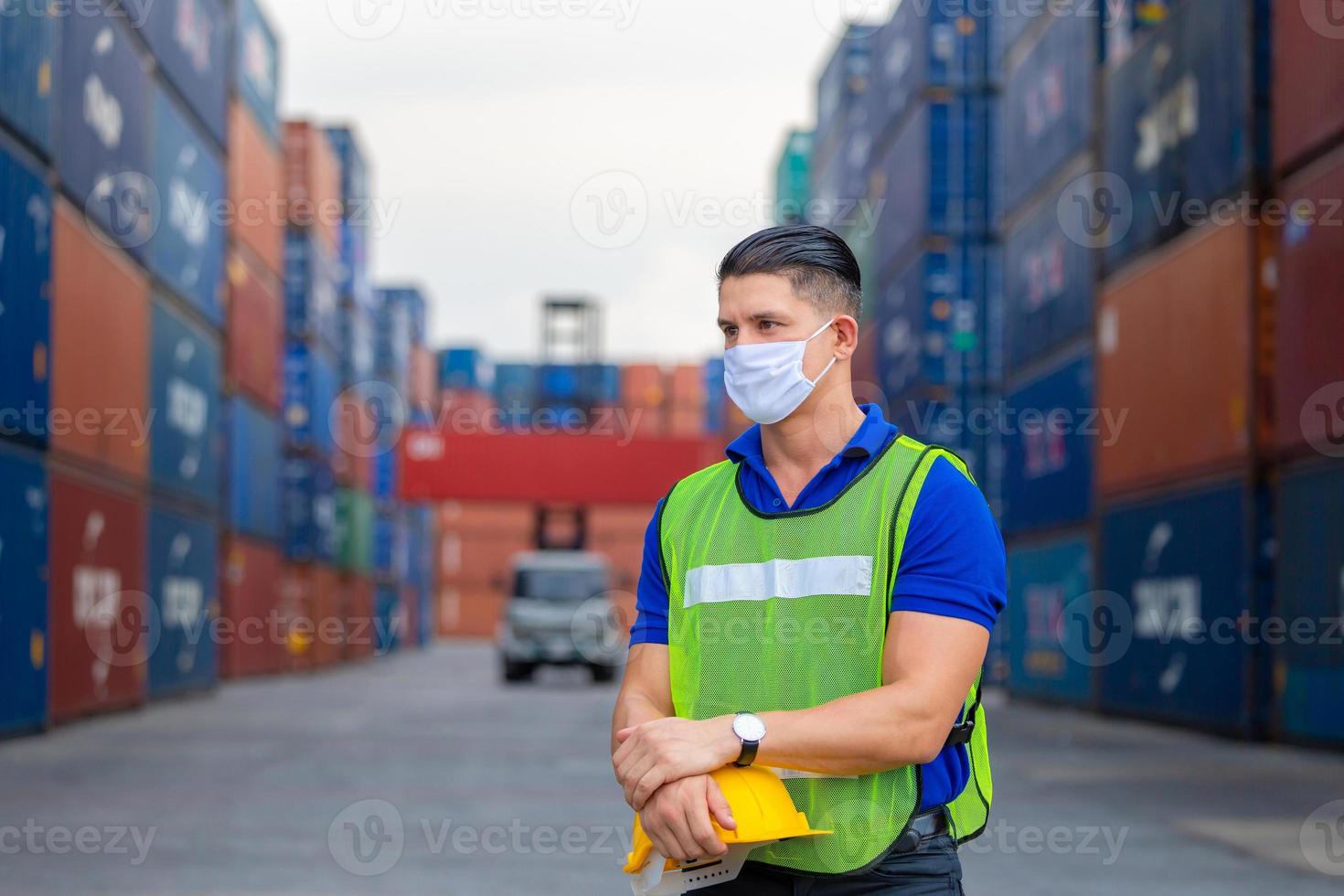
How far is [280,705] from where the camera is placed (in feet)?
73.0

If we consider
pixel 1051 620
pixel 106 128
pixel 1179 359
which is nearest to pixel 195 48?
pixel 106 128

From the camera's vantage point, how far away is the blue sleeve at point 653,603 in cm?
251

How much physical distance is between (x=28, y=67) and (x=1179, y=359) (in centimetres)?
1192

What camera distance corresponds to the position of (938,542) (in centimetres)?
224

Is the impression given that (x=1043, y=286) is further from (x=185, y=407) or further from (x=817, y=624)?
(x=817, y=624)

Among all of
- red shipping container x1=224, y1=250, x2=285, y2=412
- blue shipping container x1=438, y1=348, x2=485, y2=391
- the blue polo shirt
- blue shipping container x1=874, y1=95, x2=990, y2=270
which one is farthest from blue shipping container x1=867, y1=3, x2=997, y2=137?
blue shipping container x1=438, y1=348, x2=485, y2=391

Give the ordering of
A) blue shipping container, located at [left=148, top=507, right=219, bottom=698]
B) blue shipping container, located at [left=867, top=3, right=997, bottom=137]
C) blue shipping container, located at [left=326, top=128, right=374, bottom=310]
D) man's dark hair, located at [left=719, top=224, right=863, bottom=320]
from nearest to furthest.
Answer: man's dark hair, located at [left=719, top=224, right=863, bottom=320] < blue shipping container, located at [left=148, top=507, right=219, bottom=698] < blue shipping container, located at [left=867, top=3, right=997, bottom=137] < blue shipping container, located at [left=326, top=128, right=374, bottom=310]

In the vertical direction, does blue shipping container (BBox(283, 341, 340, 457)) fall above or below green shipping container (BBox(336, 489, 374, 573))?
above

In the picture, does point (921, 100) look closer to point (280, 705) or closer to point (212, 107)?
point (212, 107)

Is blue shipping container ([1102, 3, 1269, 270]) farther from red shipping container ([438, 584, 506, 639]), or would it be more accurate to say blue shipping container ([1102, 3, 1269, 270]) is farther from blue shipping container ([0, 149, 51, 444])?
red shipping container ([438, 584, 506, 639])

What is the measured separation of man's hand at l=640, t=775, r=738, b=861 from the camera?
2.09 m

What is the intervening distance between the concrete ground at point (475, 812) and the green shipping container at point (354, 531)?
22569 mm

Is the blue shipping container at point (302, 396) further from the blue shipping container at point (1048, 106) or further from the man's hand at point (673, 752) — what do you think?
the man's hand at point (673, 752)

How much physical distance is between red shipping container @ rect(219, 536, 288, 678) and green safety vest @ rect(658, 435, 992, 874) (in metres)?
26.6
